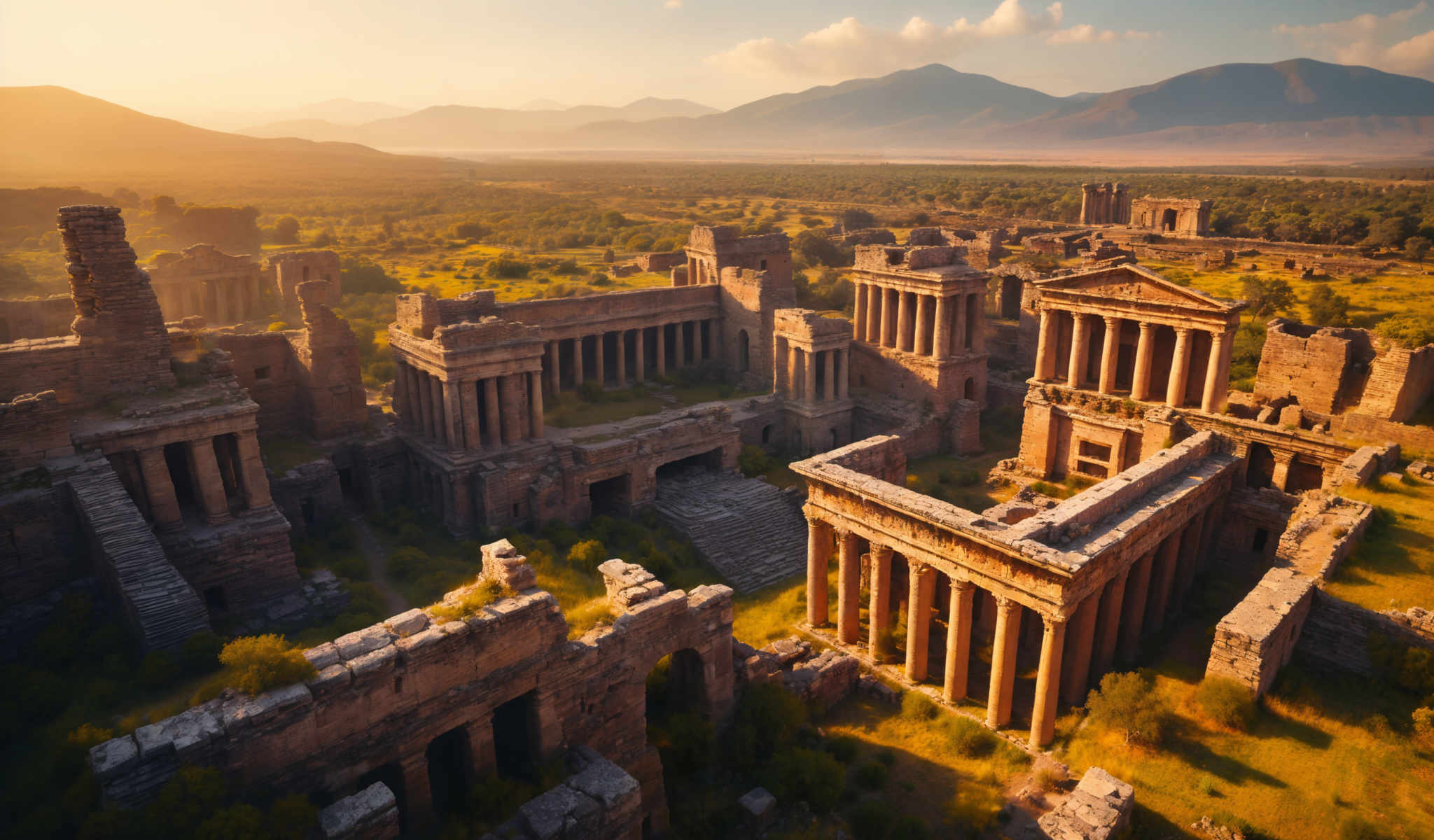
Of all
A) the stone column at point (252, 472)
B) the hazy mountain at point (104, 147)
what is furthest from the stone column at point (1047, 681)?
the hazy mountain at point (104, 147)

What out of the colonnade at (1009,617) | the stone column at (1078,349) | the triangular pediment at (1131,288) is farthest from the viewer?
the stone column at (1078,349)

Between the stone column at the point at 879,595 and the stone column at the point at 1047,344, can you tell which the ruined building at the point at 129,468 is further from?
the stone column at the point at 1047,344

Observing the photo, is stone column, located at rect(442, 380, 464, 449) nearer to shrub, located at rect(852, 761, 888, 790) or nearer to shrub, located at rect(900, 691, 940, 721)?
shrub, located at rect(900, 691, 940, 721)

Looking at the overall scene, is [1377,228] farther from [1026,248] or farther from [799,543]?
[799,543]

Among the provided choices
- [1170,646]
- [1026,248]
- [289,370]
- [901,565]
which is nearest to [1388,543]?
[1170,646]

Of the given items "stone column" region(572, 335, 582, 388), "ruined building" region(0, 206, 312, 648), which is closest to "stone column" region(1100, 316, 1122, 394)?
"stone column" region(572, 335, 582, 388)

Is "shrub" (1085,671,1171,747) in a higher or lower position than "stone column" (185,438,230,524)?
lower
